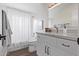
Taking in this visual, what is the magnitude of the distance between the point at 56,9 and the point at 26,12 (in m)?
0.41

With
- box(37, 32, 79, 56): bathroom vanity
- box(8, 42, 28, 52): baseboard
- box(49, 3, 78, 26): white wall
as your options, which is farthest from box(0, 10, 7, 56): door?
box(49, 3, 78, 26): white wall

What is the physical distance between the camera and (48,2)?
1.09 meters

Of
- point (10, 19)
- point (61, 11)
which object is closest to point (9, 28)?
point (10, 19)

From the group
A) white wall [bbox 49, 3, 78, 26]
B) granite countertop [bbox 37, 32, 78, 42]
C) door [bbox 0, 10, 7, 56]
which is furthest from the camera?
white wall [bbox 49, 3, 78, 26]

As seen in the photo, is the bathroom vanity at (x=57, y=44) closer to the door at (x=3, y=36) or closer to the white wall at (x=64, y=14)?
the white wall at (x=64, y=14)

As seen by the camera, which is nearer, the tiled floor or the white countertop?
the white countertop

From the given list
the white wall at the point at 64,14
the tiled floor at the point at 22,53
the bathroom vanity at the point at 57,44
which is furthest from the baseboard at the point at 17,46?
the white wall at the point at 64,14

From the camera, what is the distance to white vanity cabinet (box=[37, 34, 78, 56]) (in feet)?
3.30

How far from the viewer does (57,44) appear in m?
1.18

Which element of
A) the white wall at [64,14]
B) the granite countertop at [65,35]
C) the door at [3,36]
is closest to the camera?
the granite countertop at [65,35]

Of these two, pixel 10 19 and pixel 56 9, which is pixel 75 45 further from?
pixel 10 19

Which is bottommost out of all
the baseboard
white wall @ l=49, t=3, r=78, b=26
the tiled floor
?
the tiled floor

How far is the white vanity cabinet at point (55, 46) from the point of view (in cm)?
100

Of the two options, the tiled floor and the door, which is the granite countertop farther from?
the door
